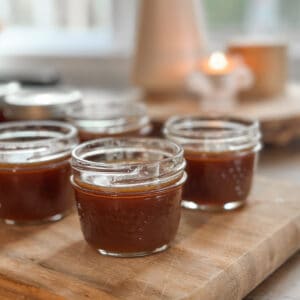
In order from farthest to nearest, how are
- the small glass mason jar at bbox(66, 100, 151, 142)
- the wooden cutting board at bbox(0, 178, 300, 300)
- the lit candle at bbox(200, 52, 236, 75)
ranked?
the lit candle at bbox(200, 52, 236, 75) → the small glass mason jar at bbox(66, 100, 151, 142) → the wooden cutting board at bbox(0, 178, 300, 300)

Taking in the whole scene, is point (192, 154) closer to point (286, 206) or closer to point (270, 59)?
point (286, 206)

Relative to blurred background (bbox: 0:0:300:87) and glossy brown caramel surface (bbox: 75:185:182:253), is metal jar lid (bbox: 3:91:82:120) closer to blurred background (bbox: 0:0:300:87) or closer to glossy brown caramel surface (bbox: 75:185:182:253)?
glossy brown caramel surface (bbox: 75:185:182:253)

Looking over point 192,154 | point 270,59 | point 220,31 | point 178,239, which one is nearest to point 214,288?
point 178,239

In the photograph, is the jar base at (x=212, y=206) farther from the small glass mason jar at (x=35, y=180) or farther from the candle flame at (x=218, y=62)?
the candle flame at (x=218, y=62)

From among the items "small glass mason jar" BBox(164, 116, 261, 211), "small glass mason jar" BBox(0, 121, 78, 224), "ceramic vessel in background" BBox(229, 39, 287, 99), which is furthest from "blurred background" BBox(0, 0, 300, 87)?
"small glass mason jar" BBox(0, 121, 78, 224)

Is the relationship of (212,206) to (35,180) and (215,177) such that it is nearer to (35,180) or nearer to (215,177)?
(215,177)

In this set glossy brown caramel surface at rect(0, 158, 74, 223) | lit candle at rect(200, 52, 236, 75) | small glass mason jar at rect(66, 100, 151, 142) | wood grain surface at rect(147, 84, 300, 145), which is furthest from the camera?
lit candle at rect(200, 52, 236, 75)

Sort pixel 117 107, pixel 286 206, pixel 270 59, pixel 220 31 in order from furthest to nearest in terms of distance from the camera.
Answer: pixel 220 31 < pixel 270 59 < pixel 117 107 < pixel 286 206
